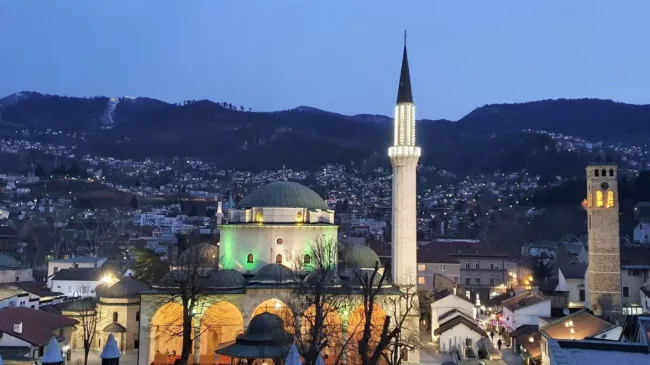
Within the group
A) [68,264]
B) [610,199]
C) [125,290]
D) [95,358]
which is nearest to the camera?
[95,358]

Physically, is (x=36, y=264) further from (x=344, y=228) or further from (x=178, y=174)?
(x=178, y=174)

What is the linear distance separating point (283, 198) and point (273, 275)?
4.67 meters

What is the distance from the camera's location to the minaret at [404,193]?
30.1 m

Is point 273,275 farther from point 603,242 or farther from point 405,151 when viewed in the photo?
point 603,242

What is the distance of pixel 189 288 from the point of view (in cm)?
2338

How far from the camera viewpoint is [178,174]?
177500 mm

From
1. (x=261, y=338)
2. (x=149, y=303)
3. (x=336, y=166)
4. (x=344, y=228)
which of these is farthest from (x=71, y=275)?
(x=336, y=166)

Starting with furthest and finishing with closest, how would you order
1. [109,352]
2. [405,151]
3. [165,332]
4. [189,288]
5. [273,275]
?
[405,151]
[273,275]
[165,332]
[189,288]
[109,352]

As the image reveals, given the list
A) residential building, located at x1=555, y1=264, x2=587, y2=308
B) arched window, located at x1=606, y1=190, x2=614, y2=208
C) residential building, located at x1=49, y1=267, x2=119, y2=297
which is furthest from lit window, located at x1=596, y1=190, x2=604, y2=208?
residential building, located at x1=49, y1=267, x2=119, y2=297

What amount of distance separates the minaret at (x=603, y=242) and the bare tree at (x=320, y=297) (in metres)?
13.5

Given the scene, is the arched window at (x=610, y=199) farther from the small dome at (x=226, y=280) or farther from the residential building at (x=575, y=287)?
the small dome at (x=226, y=280)

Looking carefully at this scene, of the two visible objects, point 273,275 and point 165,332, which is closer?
point 165,332

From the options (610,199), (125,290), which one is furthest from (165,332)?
(610,199)

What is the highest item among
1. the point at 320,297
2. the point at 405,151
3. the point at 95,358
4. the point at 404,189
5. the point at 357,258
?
the point at 405,151
